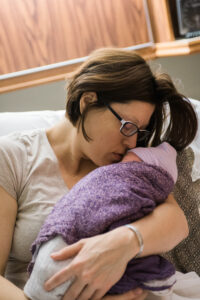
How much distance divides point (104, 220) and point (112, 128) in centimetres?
33

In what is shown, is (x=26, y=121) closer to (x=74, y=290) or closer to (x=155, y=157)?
(x=155, y=157)

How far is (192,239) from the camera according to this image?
1463 mm

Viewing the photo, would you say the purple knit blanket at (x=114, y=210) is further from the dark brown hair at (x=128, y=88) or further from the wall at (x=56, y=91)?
the wall at (x=56, y=91)

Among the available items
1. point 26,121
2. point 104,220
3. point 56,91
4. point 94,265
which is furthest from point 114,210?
point 56,91

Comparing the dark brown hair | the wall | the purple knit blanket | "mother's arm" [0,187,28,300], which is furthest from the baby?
the wall

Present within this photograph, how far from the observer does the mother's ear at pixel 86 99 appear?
126 cm

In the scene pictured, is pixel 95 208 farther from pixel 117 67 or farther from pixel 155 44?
pixel 155 44

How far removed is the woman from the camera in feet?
3.95

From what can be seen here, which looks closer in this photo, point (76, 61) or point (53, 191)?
point (53, 191)

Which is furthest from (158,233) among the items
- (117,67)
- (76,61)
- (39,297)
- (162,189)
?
(76,61)

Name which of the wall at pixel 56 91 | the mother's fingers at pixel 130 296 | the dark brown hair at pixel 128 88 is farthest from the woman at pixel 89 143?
the wall at pixel 56 91

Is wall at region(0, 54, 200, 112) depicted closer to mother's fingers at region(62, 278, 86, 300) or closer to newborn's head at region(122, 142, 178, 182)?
newborn's head at region(122, 142, 178, 182)

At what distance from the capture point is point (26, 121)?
1.80 m

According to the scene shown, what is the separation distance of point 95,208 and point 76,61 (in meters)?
1.23
